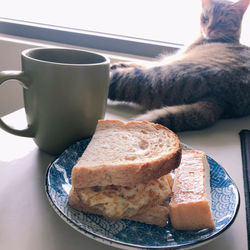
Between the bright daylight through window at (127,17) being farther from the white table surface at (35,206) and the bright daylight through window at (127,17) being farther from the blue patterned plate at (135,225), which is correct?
the blue patterned plate at (135,225)

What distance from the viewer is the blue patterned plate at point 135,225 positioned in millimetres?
360

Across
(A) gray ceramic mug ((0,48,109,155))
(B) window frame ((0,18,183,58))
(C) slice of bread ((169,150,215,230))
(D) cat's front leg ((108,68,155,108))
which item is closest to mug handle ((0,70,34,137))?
(A) gray ceramic mug ((0,48,109,155))

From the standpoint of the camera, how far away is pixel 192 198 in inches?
16.6

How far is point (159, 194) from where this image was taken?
44 centimetres

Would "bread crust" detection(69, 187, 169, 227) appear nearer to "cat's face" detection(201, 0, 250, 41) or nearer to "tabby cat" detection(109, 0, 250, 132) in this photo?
"tabby cat" detection(109, 0, 250, 132)

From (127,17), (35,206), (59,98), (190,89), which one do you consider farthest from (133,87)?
(127,17)

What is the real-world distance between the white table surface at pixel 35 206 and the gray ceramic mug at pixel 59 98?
0.06m

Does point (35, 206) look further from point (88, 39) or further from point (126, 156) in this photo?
point (88, 39)

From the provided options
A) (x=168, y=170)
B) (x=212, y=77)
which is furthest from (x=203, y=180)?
(x=212, y=77)

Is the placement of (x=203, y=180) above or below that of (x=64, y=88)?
below

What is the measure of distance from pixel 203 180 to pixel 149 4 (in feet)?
4.01

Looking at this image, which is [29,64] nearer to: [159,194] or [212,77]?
[159,194]

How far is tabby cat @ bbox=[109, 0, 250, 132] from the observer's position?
0.83 m

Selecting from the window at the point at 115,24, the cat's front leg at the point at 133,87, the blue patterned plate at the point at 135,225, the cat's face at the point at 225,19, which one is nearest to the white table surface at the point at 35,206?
the blue patterned plate at the point at 135,225
